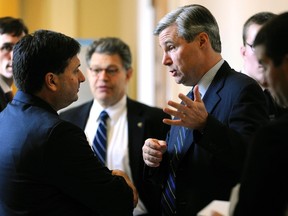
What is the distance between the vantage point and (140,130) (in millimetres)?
2729

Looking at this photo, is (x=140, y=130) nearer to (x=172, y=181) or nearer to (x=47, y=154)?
(x=172, y=181)

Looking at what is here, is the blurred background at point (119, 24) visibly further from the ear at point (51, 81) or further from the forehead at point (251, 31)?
the ear at point (51, 81)

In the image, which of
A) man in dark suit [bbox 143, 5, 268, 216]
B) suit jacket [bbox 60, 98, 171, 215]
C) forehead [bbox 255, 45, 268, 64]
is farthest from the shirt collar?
suit jacket [bbox 60, 98, 171, 215]

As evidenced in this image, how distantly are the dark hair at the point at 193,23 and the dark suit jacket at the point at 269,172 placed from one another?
83 centimetres

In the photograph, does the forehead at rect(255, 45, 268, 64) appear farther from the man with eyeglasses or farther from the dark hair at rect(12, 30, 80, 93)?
the man with eyeglasses

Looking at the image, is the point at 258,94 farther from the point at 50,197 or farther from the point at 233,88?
the point at 50,197

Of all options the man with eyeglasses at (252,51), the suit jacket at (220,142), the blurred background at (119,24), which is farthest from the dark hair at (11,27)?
the suit jacket at (220,142)

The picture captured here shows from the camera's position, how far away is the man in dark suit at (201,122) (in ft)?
4.76

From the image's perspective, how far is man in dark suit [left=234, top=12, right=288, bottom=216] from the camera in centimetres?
99

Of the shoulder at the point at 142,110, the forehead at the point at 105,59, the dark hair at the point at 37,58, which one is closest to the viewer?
the dark hair at the point at 37,58

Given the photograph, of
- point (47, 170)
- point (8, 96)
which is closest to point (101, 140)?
point (8, 96)

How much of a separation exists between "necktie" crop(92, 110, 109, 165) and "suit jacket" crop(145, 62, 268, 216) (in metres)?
1.04

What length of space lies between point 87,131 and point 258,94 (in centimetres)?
146

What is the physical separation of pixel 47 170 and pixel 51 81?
1.14ft
